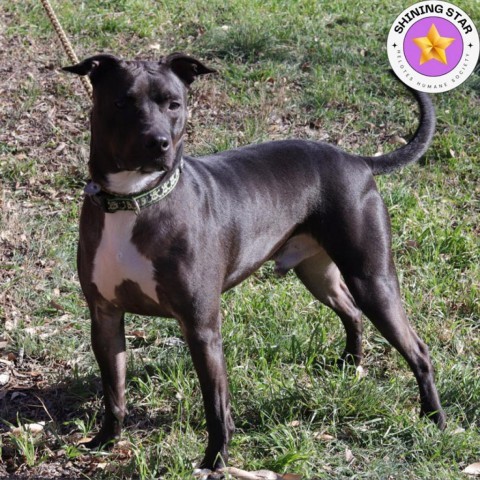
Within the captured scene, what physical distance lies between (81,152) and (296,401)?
3218 millimetres

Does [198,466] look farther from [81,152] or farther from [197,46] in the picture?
[197,46]

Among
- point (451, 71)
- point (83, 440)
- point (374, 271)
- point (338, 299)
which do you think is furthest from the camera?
point (451, 71)

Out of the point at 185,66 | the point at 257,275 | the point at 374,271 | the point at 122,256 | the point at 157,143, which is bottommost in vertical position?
the point at 257,275

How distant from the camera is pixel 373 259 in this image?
4105 mm

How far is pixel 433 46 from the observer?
23.4 feet

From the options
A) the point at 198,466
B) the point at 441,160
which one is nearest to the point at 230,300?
the point at 198,466

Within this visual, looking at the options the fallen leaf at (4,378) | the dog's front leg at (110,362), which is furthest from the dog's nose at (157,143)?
the fallen leaf at (4,378)

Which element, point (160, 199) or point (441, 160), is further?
point (441, 160)

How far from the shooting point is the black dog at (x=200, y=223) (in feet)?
11.1

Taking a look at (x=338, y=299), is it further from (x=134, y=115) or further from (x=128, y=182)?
(x=134, y=115)

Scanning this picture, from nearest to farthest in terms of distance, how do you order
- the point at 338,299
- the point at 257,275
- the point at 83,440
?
the point at 83,440, the point at 338,299, the point at 257,275

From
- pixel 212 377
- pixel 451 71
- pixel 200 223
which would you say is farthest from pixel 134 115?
pixel 451 71

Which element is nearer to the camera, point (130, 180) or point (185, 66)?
point (130, 180)

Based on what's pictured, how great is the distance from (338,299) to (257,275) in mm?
946
